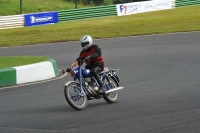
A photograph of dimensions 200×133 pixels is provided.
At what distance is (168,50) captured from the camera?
70.6 ft

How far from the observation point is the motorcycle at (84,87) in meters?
10.2

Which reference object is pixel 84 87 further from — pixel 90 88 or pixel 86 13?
pixel 86 13

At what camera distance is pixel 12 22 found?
39188 millimetres

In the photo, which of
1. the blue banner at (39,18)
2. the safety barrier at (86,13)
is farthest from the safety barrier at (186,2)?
the blue banner at (39,18)

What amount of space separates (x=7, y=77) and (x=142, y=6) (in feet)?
109

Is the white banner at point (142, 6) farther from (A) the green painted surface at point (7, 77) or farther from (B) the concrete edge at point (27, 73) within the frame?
(A) the green painted surface at point (7, 77)

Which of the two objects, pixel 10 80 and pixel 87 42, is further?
pixel 10 80

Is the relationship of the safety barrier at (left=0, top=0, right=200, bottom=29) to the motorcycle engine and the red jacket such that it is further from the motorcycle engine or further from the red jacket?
the motorcycle engine

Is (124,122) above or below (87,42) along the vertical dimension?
below

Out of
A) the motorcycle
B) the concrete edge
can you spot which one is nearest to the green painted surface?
the concrete edge

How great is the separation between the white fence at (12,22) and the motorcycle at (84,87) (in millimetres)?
28689

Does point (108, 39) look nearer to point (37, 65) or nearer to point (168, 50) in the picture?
point (168, 50)

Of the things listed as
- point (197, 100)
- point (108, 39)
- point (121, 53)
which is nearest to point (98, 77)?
point (197, 100)

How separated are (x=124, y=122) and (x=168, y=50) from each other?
13.2m
